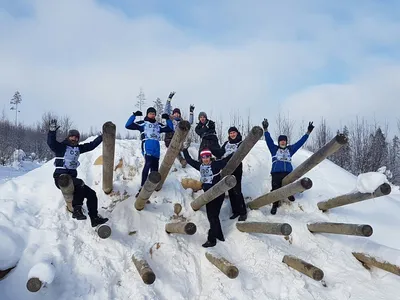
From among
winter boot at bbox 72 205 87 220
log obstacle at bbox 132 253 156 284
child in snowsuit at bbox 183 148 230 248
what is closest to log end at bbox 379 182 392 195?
child in snowsuit at bbox 183 148 230 248

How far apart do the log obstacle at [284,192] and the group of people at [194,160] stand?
288 millimetres

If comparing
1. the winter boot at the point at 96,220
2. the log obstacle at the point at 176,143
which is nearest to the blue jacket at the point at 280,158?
the log obstacle at the point at 176,143

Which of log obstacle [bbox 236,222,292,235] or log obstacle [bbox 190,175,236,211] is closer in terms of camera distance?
log obstacle [bbox 190,175,236,211]

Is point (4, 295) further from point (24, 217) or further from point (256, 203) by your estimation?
point (256, 203)

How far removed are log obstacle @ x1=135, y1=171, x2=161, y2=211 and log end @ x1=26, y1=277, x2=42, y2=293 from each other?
181 centimetres

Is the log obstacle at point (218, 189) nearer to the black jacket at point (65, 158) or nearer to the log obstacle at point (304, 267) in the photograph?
the log obstacle at point (304, 267)

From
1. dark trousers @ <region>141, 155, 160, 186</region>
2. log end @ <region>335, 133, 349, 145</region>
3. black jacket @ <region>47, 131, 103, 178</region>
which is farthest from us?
dark trousers @ <region>141, 155, 160, 186</region>

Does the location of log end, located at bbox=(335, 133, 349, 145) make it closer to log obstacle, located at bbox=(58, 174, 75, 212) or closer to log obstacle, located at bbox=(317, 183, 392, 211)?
log obstacle, located at bbox=(317, 183, 392, 211)

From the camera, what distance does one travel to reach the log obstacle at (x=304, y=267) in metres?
4.89

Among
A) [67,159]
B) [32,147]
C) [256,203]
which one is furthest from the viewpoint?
[32,147]

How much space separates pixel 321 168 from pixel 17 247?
22.9ft

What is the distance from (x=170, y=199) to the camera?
21.5ft

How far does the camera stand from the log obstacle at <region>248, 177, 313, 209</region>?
4887 mm

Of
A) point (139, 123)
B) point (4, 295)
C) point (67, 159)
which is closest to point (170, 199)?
point (139, 123)
